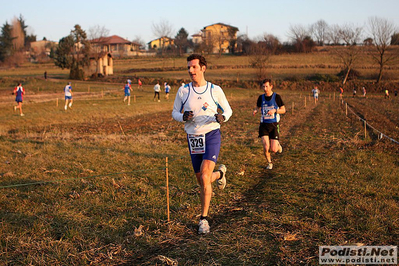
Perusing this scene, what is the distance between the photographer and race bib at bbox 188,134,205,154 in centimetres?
514

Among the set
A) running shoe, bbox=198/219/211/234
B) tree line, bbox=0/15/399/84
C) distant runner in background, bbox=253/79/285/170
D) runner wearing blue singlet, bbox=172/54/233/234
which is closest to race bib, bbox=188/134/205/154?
runner wearing blue singlet, bbox=172/54/233/234

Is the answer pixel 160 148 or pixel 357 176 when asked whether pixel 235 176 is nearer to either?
pixel 357 176

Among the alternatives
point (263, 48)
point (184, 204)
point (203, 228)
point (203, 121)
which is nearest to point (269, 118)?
point (184, 204)

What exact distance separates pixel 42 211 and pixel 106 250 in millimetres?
1950

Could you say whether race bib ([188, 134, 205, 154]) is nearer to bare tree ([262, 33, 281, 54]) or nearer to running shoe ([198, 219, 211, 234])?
running shoe ([198, 219, 211, 234])

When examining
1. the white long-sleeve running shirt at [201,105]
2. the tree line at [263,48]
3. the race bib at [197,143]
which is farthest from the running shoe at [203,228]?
the tree line at [263,48]

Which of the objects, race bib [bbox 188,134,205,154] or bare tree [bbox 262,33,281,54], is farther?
bare tree [bbox 262,33,281,54]

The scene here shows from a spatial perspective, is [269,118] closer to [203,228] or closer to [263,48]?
[203,228]

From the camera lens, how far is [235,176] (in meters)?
8.40

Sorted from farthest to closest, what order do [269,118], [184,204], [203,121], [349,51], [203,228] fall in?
[349,51] < [269,118] < [184,204] < [203,121] < [203,228]

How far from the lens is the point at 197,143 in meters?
5.17

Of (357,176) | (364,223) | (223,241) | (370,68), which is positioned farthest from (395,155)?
(370,68)

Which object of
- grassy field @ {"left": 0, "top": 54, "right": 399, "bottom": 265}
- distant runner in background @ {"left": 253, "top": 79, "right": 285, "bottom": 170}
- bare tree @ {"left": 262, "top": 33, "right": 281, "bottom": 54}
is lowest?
grassy field @ {"left": 0, "top": 54, "right": 399, "bottom": 265}

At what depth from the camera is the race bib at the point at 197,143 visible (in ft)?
16.9
